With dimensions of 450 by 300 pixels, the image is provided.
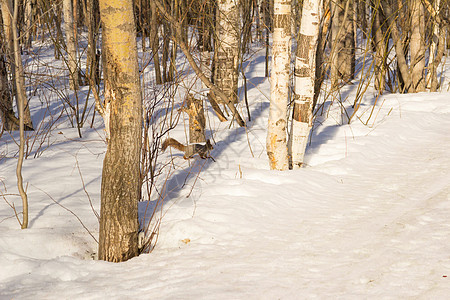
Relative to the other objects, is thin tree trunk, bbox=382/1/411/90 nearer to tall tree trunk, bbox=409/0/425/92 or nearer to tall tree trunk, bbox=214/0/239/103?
tall tree trunk, bbox=409/0/425/92

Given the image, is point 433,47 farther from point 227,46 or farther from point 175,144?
point 175,144

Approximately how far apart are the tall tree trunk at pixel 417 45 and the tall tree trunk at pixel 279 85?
471 cm

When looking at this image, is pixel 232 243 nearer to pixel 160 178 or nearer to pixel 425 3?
pixel 160 178

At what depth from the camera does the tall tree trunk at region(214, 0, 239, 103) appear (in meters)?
7.03

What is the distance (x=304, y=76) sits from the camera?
14.5 ft

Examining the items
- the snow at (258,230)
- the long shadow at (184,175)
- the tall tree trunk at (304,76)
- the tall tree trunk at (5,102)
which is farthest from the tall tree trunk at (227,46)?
the tall tree trunk at (5,102)

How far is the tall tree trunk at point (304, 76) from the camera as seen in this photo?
4270mm

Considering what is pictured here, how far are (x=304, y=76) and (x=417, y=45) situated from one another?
15.3 feet

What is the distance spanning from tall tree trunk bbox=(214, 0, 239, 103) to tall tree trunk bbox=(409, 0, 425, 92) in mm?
3227

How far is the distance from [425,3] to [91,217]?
6.98m

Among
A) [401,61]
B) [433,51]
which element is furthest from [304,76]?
[433,51]

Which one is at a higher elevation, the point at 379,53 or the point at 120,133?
the point at 379,53

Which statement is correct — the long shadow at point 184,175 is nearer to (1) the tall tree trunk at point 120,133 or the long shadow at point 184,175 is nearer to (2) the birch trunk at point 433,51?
(1) the tall tree trunk at point 120,133

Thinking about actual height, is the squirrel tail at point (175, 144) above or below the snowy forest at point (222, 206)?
above
